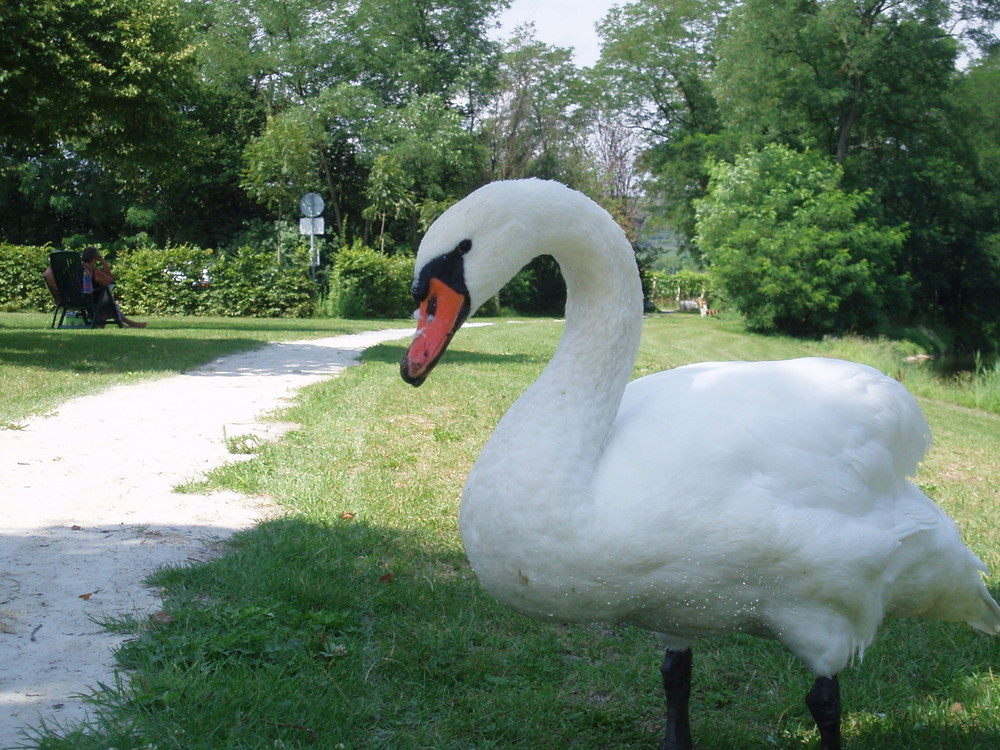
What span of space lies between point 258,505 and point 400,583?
1.37m

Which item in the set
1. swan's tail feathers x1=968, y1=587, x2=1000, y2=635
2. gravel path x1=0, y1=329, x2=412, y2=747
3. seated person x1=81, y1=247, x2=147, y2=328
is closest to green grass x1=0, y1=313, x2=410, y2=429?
seated person x1=81, y1=247, x2=147, y2=328

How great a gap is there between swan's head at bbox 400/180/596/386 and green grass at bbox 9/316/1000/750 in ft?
3.75

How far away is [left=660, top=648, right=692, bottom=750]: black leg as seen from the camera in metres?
2.56

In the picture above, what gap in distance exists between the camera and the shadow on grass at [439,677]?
2.55 m

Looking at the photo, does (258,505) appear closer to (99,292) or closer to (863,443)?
(863,443)

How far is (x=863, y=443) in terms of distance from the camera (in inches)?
93.7

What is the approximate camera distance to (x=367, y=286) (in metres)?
23.3

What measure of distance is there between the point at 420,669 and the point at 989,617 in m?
1.82

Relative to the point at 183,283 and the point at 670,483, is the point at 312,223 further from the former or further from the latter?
the point at 670,483

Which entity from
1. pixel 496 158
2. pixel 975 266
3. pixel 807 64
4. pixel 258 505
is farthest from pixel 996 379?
pixel 496 158

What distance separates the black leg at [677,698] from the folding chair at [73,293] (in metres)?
13.2

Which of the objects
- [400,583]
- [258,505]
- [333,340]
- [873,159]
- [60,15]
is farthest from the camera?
[873,159]

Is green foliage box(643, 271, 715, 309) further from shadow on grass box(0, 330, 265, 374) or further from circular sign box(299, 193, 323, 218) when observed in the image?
shadow on grass box(0, 330, 265, 374)

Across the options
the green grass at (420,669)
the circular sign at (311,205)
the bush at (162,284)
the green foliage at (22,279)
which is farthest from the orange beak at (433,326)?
the circular sign at (311,205)
